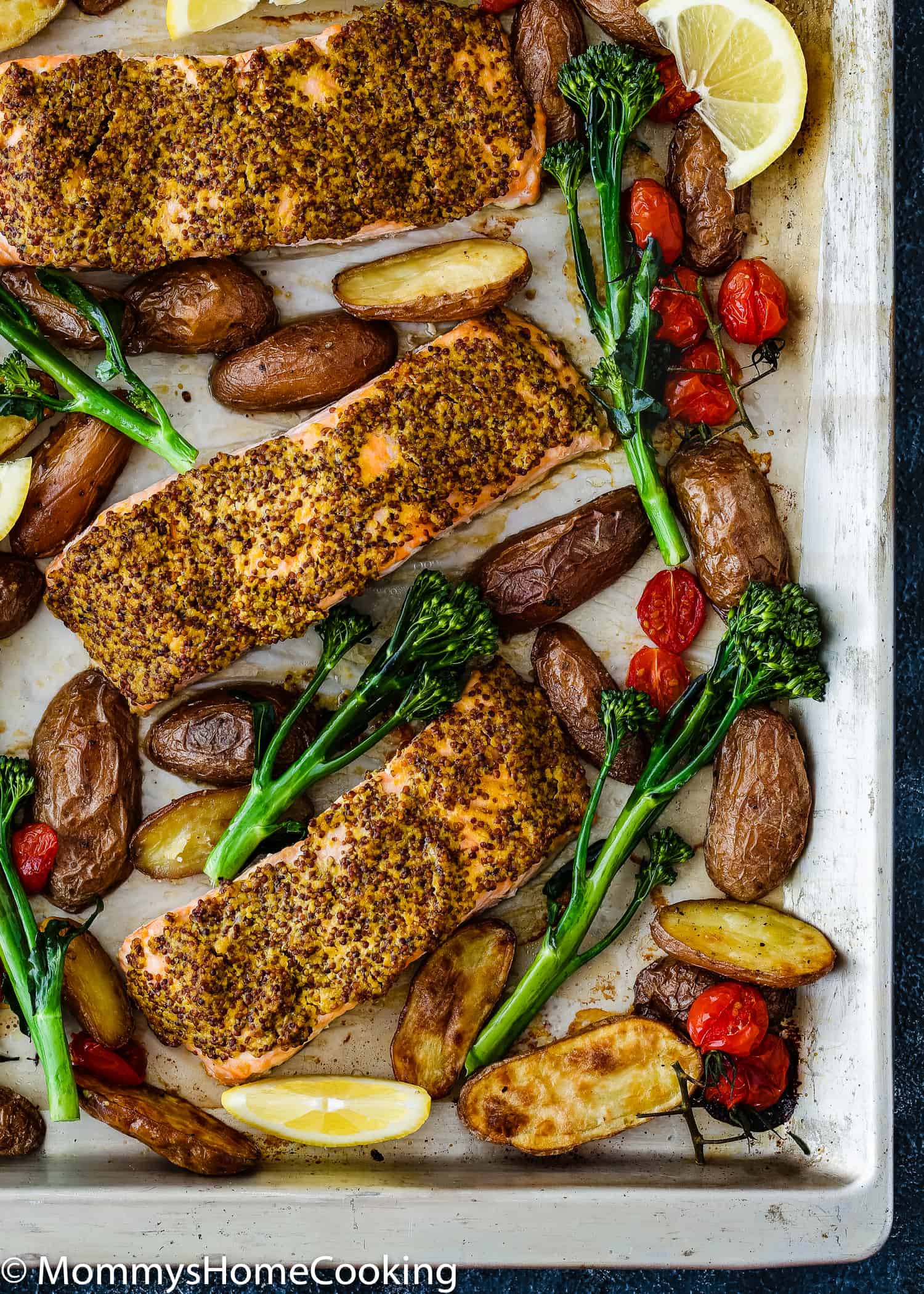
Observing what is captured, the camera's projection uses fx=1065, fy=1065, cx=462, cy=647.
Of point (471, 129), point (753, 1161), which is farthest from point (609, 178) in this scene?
point (753, 1161)

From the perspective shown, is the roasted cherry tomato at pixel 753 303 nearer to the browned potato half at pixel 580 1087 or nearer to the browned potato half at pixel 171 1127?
the browned potato half at pixel 580 1087

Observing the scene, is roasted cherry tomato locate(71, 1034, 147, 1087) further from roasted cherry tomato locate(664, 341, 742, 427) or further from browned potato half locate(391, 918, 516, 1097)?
roasted cherry tomato locate(664, 341, 742, 427)

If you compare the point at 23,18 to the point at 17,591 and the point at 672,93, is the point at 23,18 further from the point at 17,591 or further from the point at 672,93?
the point at 672,93

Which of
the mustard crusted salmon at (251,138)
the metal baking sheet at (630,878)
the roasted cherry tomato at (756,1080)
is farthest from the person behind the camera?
the roasted cherry tomato at (756,1080)

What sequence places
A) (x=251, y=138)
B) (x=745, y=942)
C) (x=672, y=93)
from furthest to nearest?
(x=672, y=93) → (x=745, y=942) → (x=251, y=138)

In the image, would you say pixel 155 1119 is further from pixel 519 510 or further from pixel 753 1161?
pixel 519 510

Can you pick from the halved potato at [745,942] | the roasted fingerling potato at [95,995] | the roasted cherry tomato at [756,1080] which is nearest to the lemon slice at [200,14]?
the roasted fingerling potato at [95,995]

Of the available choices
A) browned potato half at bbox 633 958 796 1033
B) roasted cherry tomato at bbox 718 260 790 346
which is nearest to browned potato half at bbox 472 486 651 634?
roasted cherry tomato at bbox 718 260 790 346

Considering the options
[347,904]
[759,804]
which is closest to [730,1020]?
[759,804]
